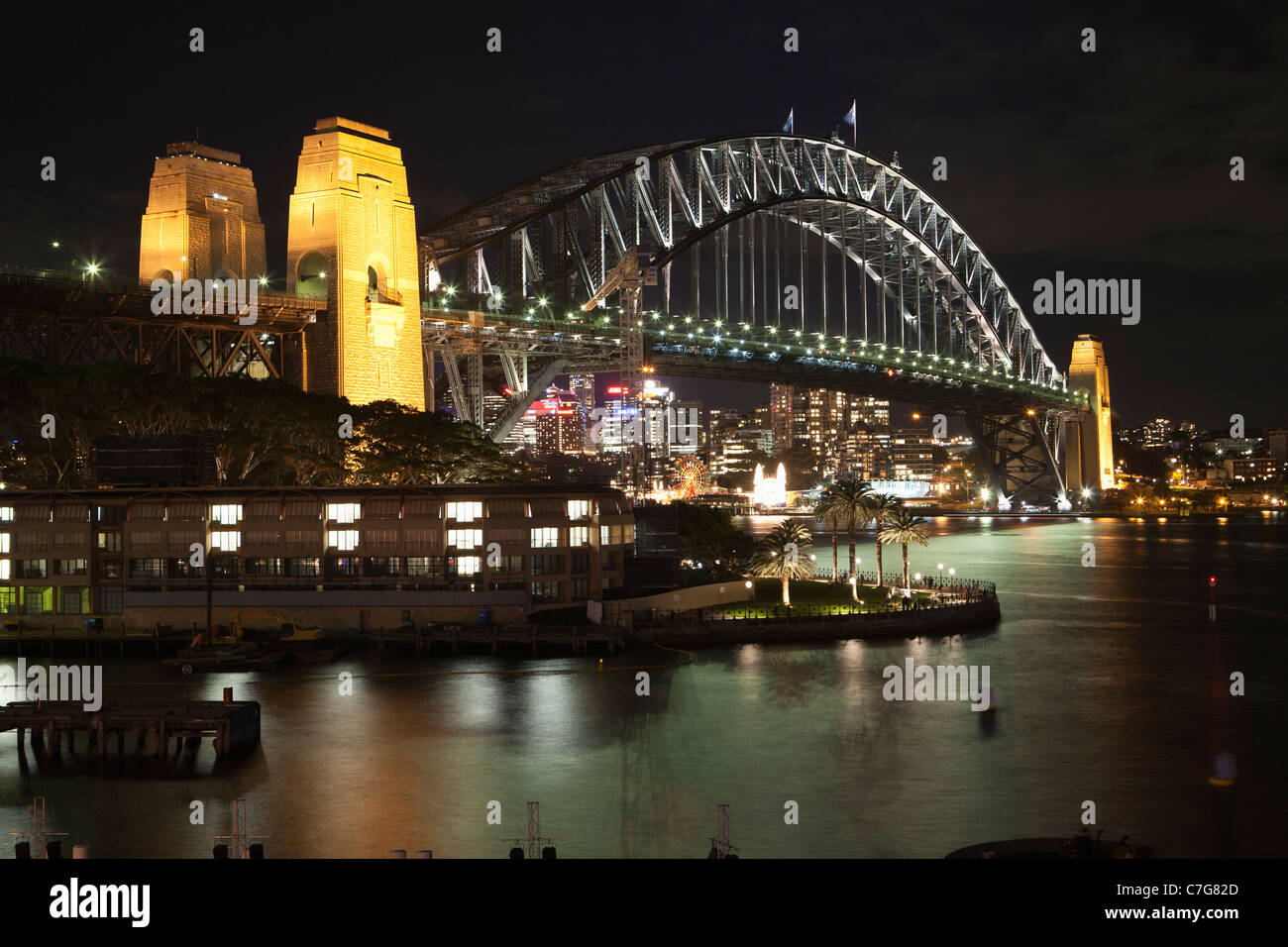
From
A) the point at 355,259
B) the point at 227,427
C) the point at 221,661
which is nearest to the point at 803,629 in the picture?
the point at 221,661

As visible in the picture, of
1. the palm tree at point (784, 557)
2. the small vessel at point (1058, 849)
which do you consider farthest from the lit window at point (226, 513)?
the small vessel at point (1058, 849)

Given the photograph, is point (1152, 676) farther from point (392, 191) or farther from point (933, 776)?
point (392, 191)

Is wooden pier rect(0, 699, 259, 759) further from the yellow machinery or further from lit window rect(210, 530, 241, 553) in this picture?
lit window rect(210, 530, 241, 553)

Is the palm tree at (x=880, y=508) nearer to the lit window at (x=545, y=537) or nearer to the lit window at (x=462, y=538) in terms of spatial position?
the lit window at (x=545, y=537)

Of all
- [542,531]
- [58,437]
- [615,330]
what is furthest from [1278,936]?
[615,330]

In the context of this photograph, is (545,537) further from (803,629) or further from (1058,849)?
(1058,849)

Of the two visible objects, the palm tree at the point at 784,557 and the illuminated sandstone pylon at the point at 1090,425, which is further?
the illuminated sandstone pylon at the point at 1090,425
